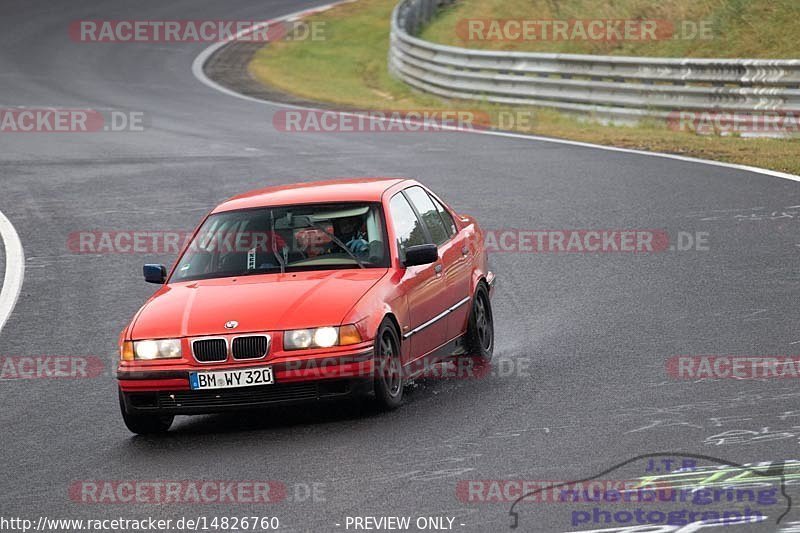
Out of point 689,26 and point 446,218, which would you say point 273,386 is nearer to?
point 446,218

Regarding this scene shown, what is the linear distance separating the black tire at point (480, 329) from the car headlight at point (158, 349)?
250 cm

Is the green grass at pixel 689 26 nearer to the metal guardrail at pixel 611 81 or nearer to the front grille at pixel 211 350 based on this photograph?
the metal guardrail at pixel 611 81

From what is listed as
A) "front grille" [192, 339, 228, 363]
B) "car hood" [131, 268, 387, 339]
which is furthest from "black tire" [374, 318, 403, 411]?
"front grille" [192, 339, 228, 363]

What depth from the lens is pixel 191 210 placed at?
676 inches

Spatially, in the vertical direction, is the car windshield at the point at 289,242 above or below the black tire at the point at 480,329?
above

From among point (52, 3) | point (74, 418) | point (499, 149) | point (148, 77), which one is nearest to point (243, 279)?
point (74, 418)

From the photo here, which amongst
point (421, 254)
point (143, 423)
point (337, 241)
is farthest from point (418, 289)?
point (143, 423)

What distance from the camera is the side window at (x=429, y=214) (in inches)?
413

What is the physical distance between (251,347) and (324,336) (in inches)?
16.5

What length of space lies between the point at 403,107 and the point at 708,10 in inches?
250

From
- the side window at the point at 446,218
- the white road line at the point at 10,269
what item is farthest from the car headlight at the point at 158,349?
the white road line at the point at 10,269

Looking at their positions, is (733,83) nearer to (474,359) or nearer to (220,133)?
(220,133)

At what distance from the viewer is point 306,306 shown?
8.76 m

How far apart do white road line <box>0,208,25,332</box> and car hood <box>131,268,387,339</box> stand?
10.9 feet
